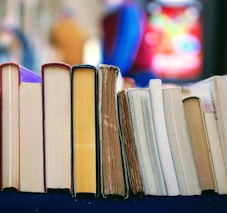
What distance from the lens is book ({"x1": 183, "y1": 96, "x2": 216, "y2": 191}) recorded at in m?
0.75

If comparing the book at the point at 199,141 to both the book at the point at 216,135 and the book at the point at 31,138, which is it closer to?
the book at the point at 216,135

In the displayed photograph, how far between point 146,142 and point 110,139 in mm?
59

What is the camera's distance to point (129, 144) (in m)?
0.73

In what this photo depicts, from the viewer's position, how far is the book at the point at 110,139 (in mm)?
705

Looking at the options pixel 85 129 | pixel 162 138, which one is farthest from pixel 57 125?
pixel 162 138

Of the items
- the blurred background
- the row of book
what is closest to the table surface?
the row of book

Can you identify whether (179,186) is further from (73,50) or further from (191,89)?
(73,50)

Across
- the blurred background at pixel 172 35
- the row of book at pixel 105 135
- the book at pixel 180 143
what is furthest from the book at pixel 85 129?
the blurred background at pixel 172 35

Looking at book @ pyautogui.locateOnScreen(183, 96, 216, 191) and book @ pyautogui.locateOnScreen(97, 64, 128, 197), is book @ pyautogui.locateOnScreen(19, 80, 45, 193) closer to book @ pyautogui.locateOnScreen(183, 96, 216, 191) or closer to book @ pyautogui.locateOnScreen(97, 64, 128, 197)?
book @ pyautogui.locateOnScreen(97, 64, 128, 197)

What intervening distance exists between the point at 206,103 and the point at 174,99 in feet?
0.28

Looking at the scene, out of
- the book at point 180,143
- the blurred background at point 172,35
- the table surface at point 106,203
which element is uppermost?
the blurred background at point 172,35

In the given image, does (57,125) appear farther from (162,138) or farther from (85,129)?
(162,138)

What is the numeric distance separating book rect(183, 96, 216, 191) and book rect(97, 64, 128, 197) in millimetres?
122

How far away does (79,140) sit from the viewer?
0.71m
